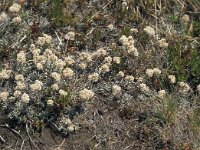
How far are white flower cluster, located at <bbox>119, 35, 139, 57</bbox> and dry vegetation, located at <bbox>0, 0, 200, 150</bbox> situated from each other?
13 millimetres

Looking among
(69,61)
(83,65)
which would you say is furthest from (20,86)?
(83,65)

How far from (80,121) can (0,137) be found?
955 mm

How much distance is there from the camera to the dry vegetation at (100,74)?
5.55 meters

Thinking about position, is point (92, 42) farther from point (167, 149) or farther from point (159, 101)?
point (167, 149)

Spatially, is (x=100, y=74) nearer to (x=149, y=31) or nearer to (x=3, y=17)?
(x=149, y=31)

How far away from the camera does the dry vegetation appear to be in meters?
5.55

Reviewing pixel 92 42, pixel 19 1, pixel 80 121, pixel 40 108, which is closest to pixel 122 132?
pixel 80 121

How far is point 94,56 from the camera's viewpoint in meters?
6.14

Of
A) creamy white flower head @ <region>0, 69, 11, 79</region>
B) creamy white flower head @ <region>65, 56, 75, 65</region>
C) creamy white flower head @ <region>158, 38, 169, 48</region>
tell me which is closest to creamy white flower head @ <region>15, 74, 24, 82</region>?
creamy white flower head @ <region>0, 69, 11, 79</region>

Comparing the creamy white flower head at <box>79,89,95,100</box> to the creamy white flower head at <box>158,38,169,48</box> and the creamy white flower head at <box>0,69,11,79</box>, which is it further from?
the creamy white flower head at <box>158,38,169,48</box>

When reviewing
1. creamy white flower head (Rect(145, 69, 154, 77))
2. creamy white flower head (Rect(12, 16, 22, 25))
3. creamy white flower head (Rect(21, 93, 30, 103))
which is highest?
creamy white flower head (Rect(12, 16, 22, 25))

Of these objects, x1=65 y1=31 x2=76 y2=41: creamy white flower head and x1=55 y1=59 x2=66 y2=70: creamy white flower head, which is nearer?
x1=55 y1=59 x2=66 y2=70: creamy white flower head

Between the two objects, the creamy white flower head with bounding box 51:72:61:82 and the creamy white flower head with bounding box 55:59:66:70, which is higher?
the creamy white flower head with bounding box 55:59:66:70

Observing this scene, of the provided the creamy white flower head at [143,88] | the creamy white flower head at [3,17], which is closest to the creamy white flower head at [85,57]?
the creamy white flower head at [143,88]
